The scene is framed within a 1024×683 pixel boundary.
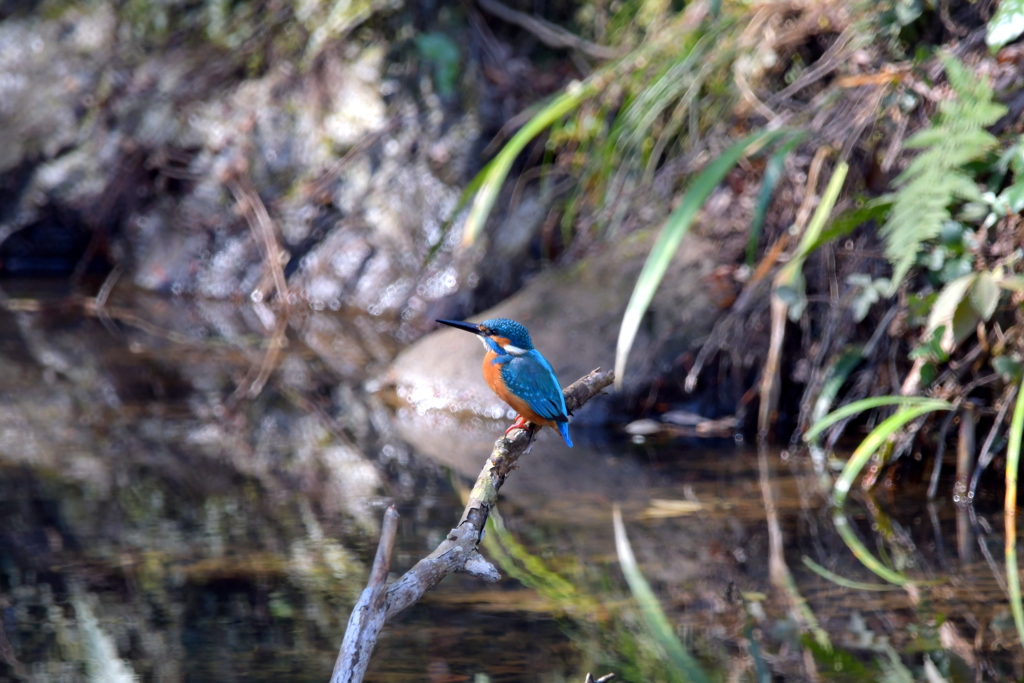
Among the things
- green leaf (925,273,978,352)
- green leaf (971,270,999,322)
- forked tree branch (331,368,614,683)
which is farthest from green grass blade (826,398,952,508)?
forked tree branch (331,368,614,683)

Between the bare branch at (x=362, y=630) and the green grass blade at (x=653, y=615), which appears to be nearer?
the bare branch at (x=362, y=630)

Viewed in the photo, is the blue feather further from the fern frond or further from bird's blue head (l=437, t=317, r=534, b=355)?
the fern frond

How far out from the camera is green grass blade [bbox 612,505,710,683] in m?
2.44

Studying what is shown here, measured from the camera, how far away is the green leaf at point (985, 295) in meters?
2.95

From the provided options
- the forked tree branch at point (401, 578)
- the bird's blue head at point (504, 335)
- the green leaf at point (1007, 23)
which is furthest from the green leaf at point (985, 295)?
the forked tree branch at point (401, 578)

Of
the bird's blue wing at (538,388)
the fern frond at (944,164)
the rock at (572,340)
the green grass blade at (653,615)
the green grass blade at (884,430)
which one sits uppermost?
the rock at (572,340)

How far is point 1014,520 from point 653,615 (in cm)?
126

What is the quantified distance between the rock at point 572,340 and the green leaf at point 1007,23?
5.47ft

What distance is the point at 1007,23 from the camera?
9.75 ft

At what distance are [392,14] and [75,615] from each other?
200 inches

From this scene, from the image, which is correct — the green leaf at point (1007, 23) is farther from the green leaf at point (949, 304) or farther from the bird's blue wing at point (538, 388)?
the bird's blue wing at point (538, 388)

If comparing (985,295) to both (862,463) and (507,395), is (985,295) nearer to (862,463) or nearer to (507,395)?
(862,463)

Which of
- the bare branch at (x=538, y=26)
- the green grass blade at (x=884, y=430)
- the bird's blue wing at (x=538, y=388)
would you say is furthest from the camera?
the bare branch at (x=538, y=26)

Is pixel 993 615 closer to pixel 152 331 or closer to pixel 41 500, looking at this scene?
pixel 41 500
